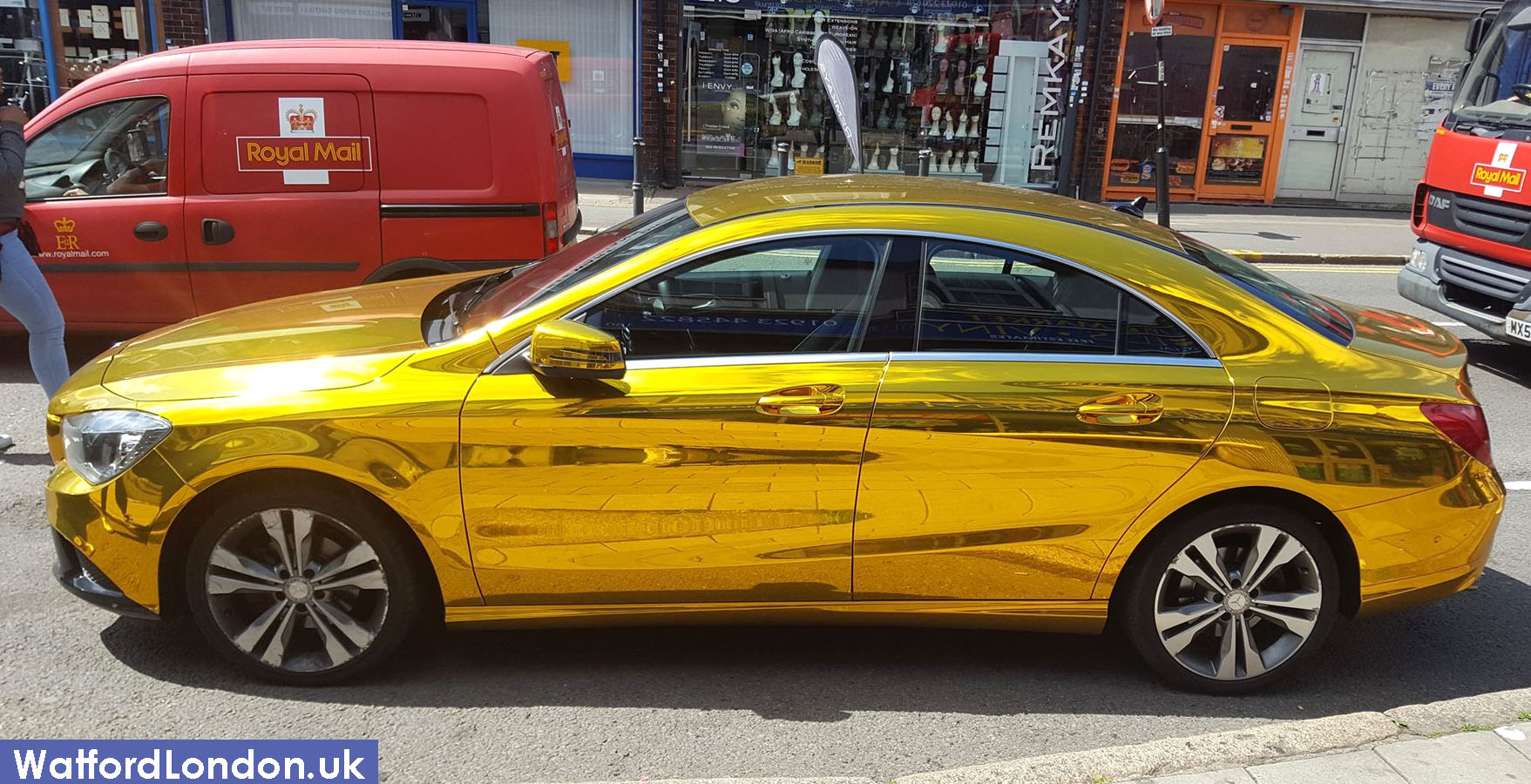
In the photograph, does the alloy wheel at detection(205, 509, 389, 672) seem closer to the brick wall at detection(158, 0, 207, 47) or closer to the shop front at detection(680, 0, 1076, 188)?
the shop front at detection(680, 0, 1076, 188)

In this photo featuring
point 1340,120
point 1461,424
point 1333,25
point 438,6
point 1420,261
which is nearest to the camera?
point 1461,424

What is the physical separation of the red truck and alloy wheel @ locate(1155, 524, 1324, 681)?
5.41 m

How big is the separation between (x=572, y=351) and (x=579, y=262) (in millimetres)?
637

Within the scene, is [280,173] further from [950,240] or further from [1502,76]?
[1502,76]

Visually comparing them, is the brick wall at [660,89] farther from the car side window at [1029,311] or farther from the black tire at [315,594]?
the black tire at [315,594]

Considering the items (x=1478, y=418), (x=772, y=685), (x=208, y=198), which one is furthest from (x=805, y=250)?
(x=208, y=198)

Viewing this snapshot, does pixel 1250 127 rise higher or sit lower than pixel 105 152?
higher

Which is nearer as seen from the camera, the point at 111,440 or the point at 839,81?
the point at 111,440

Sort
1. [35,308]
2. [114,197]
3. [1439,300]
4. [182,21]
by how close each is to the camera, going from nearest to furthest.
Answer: [35,308], [114,197], [1439,300], [182,21]

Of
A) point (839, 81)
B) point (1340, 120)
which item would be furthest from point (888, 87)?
point (1340, 120)

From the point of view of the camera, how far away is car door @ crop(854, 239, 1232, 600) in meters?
3.45

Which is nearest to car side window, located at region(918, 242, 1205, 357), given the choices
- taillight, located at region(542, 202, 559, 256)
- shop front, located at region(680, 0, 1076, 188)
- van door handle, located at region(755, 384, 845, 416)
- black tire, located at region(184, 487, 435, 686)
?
van door handle, located at region(755, 384, 845, 416)

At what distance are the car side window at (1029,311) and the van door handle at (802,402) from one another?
0.34 m

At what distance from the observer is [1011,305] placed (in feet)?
11.9
